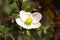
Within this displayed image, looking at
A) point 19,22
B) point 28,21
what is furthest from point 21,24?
point 28,21

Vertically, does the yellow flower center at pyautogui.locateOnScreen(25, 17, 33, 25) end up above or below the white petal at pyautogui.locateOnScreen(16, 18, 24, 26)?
below

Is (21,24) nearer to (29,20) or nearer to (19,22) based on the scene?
(19,22)

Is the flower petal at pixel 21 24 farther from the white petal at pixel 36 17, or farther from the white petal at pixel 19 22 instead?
the white petal at pixel 36 17

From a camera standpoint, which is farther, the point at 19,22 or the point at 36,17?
the point at 36,17

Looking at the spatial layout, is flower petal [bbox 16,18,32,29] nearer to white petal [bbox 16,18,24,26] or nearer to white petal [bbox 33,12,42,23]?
white petal [bbox 16,18,24,26]

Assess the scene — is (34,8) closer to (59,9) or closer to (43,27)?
(43,27)

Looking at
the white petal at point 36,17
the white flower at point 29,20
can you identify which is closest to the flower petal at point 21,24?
the white flower at point 29,20

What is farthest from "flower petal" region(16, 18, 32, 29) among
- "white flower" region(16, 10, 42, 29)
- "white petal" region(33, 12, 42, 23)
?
"white petal" region(33, 12, 42, 23)

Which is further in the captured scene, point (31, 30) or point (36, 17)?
point (36, 17)

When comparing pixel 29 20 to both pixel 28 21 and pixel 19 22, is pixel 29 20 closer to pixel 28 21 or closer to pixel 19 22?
pixel 28 21
